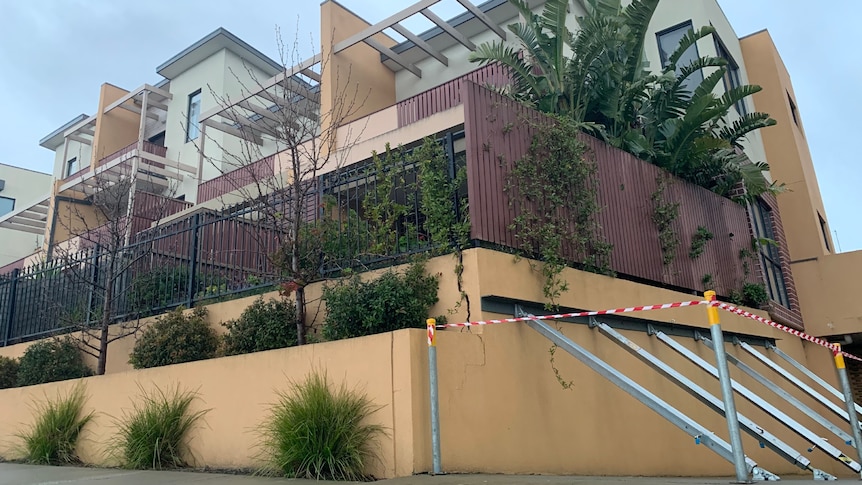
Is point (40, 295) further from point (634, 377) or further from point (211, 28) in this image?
point (211, 28)

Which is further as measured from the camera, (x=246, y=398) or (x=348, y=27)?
(x=348, y=27)

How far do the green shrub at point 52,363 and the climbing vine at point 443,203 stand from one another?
6595 millimetres

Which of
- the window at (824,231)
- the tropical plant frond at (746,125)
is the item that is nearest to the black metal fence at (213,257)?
A: the tropical plant frond at (746,125)

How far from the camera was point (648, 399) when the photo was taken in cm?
544

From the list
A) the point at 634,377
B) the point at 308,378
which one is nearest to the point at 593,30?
the point at 634,377

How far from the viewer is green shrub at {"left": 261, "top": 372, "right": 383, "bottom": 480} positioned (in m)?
5.12

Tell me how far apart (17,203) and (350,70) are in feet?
82.7

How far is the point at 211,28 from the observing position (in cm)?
2050

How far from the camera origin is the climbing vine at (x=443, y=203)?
6438 mm

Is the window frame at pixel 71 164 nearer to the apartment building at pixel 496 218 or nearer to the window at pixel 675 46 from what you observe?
the apartment building at pixel 496 218

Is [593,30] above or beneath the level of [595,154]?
above

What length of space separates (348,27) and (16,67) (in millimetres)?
8835

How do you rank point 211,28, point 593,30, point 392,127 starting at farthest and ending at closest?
point 211,28, point 392,127, point 593,30

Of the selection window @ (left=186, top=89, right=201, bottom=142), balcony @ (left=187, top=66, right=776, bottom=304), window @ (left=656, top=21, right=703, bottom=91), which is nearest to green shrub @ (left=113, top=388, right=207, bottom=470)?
balcony @ (left=187, top=66, right=776, bottom=304)
